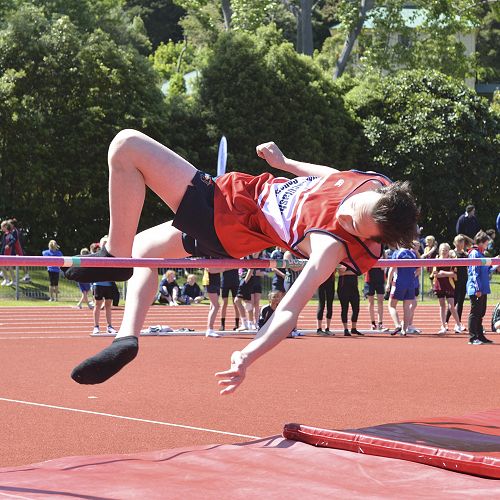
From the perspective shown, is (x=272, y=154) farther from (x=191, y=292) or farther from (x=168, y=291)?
(x=191, y=292)

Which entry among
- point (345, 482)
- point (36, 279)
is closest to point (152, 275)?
point (345, 482)

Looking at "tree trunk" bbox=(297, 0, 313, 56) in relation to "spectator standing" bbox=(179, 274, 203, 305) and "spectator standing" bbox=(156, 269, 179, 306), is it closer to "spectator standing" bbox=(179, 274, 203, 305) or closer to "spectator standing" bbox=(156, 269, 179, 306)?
"spectator standing" bbox=(179, 274, 203, 305)

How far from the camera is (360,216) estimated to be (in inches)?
154

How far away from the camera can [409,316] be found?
1384 centimetres

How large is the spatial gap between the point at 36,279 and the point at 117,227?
615 inches

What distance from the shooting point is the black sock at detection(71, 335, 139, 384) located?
393 cm

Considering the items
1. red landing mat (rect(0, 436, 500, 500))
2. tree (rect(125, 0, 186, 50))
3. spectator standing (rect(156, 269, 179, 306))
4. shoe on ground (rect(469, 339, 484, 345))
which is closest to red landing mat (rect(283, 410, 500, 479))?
red landing mat (rect(0, 436, 500, 500))

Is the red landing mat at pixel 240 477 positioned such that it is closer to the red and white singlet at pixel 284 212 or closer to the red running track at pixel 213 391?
the red and white singlet at pixel 284 212

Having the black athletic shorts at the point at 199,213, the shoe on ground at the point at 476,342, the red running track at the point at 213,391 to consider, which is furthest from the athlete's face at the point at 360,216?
the shoe on ground at the point at 476,342

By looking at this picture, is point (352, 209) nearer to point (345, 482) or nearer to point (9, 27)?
point (345, 482)

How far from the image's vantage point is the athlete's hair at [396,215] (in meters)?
3.90

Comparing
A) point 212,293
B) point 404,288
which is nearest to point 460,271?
point 404,288

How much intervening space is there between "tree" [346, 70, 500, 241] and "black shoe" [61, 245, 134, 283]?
2391 centimetres

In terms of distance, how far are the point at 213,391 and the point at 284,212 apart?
4.06 metres
